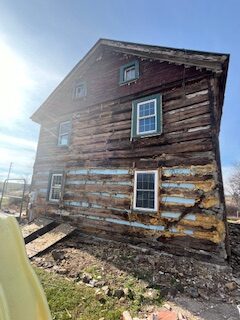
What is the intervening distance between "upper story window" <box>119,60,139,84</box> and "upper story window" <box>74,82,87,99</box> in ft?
9.12

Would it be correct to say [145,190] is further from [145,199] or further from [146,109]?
[146,109]

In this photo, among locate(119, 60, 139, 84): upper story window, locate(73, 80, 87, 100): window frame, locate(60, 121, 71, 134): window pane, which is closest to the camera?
locate(119, 60, 139, 84): upper story window

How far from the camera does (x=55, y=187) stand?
12258 mm

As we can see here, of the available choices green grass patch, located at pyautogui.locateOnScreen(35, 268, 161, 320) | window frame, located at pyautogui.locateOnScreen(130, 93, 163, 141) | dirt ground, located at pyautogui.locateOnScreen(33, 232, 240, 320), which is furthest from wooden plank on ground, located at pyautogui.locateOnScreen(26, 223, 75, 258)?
window frame, located at pyautogui.locateOnScreen(130, 93, 163, 141)

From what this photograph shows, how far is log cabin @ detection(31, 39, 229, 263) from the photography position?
7355 millimetres

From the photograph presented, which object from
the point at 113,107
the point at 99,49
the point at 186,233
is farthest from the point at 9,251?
the point at 99,49

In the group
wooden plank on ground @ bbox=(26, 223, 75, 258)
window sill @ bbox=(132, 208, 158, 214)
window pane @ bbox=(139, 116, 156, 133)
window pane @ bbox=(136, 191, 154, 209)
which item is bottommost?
wooden plank on ground @ bbox=(26, 223, 75, 258)

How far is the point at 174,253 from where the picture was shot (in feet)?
24.1

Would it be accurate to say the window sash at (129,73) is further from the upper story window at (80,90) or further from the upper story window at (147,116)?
the upper story window at (80,90)

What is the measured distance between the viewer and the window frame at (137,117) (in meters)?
8.93

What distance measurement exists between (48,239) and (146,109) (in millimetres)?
7460

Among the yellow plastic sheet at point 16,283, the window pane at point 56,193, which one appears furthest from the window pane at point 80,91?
the yellow plastic sheet at point 16,283

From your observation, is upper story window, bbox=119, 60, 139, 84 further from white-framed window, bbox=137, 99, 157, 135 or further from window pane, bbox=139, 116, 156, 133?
window pane, bbox=139, 116, 156, 133

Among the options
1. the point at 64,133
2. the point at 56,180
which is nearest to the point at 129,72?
the point at 64,133
